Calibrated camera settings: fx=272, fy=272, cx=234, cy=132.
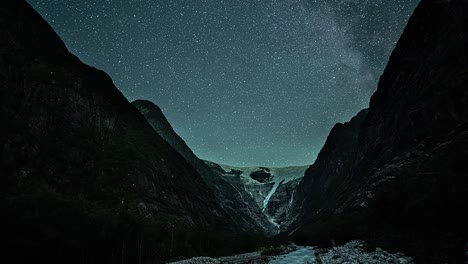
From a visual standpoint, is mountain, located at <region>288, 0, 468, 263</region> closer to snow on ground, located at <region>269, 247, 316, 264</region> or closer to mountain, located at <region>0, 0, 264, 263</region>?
snow on ground, located at <region>269, 247, 316, 264</region>

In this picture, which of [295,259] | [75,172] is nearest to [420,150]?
[295,259]

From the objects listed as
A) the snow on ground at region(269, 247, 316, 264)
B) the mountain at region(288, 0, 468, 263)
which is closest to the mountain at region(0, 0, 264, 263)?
the snow on ground at region(269, 247, 316, 264)

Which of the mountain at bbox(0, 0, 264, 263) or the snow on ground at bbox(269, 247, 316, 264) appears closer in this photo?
the mountain at bbox(0, 0, 264, 263)

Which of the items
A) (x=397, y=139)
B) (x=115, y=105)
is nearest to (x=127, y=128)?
(x=115, y=105)

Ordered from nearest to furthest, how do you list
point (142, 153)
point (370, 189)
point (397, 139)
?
point (370, 189) → point (397, 139) → point (142, 153)

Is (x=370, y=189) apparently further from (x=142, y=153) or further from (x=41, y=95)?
(x=41, y=95)
